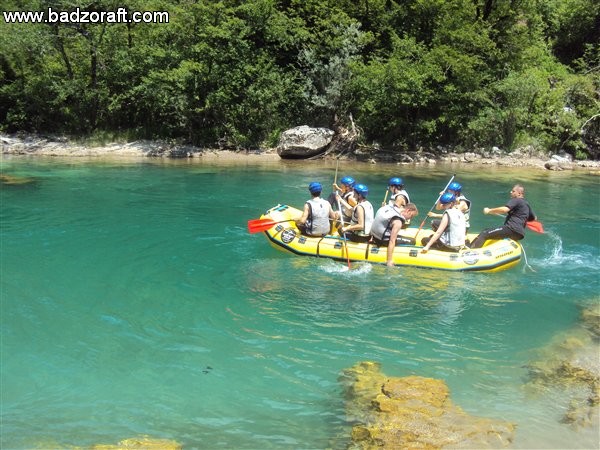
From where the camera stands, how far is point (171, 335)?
291 inches

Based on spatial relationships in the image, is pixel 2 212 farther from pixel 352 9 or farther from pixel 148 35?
pixel 352 9

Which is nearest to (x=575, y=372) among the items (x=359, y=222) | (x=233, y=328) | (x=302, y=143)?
(x=233, y=328)

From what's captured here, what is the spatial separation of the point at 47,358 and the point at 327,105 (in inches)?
852

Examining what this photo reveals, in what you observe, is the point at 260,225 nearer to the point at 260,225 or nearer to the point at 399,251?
the point at 260,225

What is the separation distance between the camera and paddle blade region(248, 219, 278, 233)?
1080 centimetres

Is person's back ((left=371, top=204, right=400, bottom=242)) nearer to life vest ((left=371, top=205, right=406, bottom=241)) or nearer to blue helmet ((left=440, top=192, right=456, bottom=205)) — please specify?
life vest ((left=371, top=205, right=406, bottom=241))

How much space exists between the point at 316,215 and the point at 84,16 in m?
19.4

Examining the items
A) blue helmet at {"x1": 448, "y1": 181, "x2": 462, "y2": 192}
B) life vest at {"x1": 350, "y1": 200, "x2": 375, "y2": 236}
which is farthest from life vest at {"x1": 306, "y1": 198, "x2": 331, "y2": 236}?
blue helmet at {"x1": 448, "y1": 181, "x2": 462, "y2": 192}

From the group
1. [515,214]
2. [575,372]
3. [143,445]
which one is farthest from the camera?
[515,214]

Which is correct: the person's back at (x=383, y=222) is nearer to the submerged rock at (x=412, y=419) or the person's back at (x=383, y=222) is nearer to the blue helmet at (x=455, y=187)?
the blue helmet at (x=455, y=187)

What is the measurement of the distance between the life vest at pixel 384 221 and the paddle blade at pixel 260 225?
2.00 m

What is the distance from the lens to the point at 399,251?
1002 centimetres

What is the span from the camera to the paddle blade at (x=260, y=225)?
10.8m

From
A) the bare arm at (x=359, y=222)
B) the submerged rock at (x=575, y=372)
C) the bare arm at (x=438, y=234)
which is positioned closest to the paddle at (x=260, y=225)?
the bare arm at (x=359, y=222)
